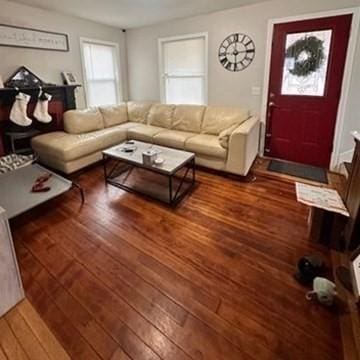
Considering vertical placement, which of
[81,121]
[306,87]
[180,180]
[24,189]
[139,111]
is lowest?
[180,180]

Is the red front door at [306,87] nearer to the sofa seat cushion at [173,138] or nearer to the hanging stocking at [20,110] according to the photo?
the sofa seat cushion at [173,138]

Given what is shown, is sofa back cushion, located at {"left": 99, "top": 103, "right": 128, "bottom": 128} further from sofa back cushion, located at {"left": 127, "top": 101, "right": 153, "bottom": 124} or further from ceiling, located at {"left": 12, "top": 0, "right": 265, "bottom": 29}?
ceiling, located at {"left": 12, "top": 0, "right": 265, "bottom": 29}

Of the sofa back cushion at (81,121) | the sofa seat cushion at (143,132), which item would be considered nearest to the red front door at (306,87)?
the sofa seat cushion at (143,132)

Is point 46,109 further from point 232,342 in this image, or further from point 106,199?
point 232,342

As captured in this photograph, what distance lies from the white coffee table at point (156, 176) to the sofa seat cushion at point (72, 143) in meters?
0.39

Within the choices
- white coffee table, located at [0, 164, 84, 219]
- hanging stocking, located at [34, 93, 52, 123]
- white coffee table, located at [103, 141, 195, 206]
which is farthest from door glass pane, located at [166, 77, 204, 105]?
white coffee table, located at [0, 164, 84, 219]

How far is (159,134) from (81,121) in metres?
1.23

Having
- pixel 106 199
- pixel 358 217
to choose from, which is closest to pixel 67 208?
pixel 106 199

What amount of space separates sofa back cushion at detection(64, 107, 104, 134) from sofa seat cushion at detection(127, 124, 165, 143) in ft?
1.86

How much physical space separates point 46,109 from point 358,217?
3.97 metres

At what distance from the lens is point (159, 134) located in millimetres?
3914

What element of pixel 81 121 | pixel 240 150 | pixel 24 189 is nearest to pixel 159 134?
pixel 81 121

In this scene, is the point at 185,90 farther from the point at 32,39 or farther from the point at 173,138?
the point at 32,39

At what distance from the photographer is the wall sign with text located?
3.27 metres
